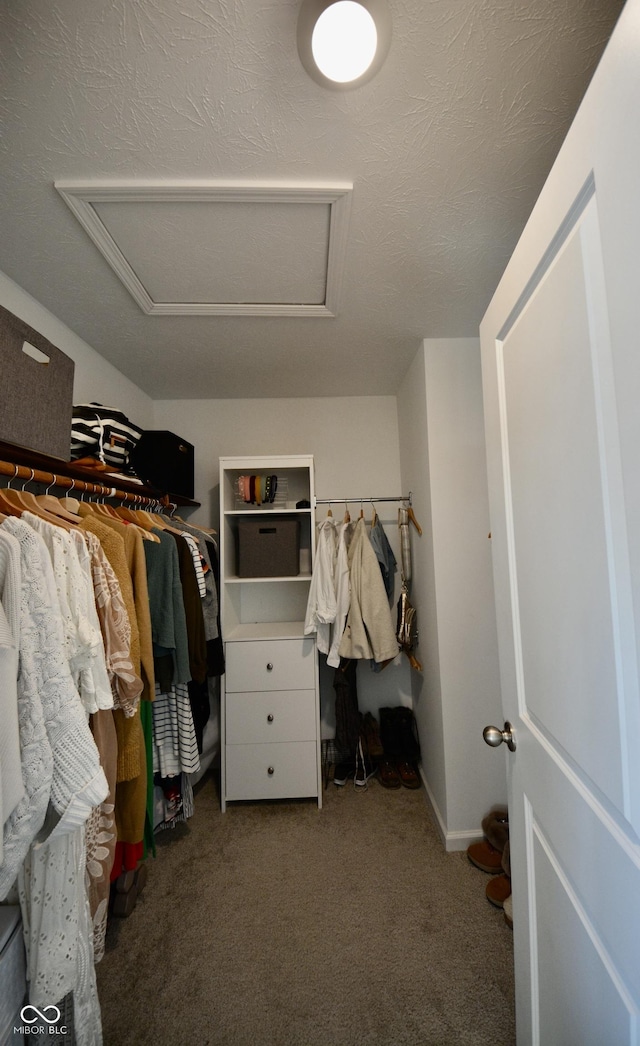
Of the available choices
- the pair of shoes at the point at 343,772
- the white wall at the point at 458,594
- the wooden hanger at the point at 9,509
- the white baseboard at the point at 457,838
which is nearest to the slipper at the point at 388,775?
the pair of shoes at the point at 343,772

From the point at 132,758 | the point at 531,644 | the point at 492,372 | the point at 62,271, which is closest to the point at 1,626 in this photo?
the point at 132,758

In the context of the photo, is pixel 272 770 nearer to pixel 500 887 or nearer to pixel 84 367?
pixel 500 887

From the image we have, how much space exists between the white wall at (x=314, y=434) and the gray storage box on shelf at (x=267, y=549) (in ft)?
1.72

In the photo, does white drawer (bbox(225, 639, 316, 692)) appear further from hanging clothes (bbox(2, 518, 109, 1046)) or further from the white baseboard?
hanging clothes (bbox(2, 518, 109, 1046))

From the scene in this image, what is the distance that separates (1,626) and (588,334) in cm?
111

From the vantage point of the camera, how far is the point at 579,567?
568 mm

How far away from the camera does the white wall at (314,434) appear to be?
2572 mm

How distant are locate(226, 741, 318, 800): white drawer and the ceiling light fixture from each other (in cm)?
241

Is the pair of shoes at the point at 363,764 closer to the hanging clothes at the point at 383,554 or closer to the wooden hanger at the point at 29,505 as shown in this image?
the hanging clothes at the point at 383,554

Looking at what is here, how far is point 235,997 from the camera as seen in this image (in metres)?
1.17

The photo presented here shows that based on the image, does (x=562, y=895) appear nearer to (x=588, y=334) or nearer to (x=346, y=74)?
(x=588, y=334)

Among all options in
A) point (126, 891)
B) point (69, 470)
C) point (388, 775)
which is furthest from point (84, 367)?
point (388, 775)

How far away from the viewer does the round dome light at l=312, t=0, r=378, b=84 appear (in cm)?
68

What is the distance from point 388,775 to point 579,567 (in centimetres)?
208
